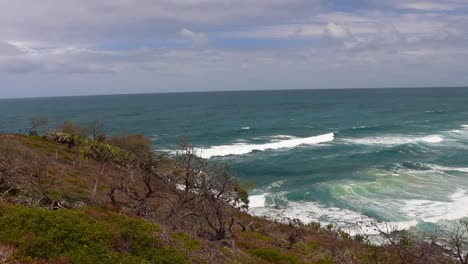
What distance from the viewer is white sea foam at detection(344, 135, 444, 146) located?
68375 millimetres

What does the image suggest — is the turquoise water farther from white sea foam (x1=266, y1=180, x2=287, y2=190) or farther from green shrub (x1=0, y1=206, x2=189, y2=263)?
green shrub (x1=0, y1=206, x2=189, y2=263)

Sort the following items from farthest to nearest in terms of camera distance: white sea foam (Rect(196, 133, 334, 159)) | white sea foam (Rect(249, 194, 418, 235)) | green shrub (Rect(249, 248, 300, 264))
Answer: white sea foam (Rect(196, 133, 334, 159)), white sea foam (Rect(249, 194, 418, 235)), green shrub (Rect(249, 248, 300, 264))

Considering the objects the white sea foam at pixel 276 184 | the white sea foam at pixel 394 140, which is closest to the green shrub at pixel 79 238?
the white sea foam at pixel 276 184

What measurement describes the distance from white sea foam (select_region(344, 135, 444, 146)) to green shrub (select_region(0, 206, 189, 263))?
200 ft

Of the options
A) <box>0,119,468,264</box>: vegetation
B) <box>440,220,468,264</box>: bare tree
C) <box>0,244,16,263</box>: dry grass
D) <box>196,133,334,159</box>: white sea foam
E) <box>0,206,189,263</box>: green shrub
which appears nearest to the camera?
<box>0,244,16,263</box>: dry grass

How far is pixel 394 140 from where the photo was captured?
71375 millimetres

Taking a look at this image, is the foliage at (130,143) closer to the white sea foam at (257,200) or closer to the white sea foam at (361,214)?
the white sea foam at (257,200)

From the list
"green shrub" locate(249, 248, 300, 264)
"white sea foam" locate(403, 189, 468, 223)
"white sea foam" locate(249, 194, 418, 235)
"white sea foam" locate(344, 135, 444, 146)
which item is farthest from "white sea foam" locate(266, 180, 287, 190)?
"green shrub" locate(249, 248, 300, 264)

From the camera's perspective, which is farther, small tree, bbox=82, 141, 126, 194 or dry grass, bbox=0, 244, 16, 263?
small tree, bbox=82, 141, 126, 194

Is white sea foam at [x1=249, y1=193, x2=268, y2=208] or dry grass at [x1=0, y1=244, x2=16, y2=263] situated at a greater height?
dry grass at [x1=0, y1=244, x2=16, y2=263]

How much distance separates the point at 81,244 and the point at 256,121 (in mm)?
100258

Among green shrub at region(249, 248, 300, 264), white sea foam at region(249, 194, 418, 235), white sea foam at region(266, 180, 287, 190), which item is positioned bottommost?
white sea foam at region(249, 194, 418, 235)

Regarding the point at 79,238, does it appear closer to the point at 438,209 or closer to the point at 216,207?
the point at 216,207

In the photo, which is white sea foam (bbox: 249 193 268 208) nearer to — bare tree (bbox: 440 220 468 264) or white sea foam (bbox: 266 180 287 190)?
white sea foam (bbox: 266 180 287 190)
